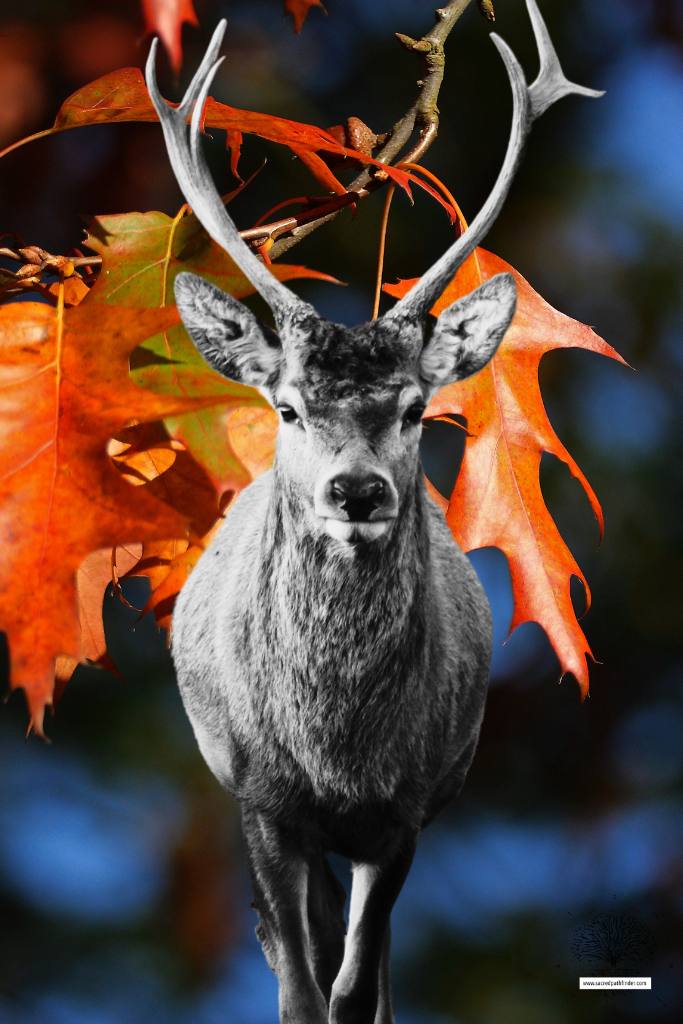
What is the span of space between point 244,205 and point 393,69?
0.18 meters

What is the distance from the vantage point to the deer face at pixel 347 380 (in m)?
0.39

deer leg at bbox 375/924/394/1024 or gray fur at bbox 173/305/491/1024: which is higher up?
gray fur at bbox 173/305/491/1024

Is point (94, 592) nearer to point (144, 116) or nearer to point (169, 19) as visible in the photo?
point (144, 116)

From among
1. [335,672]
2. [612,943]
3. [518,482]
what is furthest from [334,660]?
[612,943]

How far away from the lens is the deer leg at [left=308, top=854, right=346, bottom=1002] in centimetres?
55

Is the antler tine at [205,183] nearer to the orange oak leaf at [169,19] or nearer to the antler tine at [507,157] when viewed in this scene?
the antler tine at [507,157]

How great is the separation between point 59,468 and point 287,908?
0.29 m

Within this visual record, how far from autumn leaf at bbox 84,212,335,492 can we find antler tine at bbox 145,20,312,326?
7cm

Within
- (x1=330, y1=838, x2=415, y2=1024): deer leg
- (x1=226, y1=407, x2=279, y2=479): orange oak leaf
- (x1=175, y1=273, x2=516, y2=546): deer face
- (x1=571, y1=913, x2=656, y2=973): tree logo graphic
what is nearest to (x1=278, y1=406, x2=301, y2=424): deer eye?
(x1=175, y1=273, x2=516, y2=546): deer face

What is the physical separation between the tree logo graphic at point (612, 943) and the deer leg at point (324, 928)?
10.1 inches

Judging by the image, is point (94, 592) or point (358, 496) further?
point (94, 592)

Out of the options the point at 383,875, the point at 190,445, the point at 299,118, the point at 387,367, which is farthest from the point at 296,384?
the point at 299,118

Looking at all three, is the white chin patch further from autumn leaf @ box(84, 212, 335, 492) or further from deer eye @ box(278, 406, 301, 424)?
autumn leaf @ box(84, 212, 335, 492)

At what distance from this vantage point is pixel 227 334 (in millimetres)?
429
